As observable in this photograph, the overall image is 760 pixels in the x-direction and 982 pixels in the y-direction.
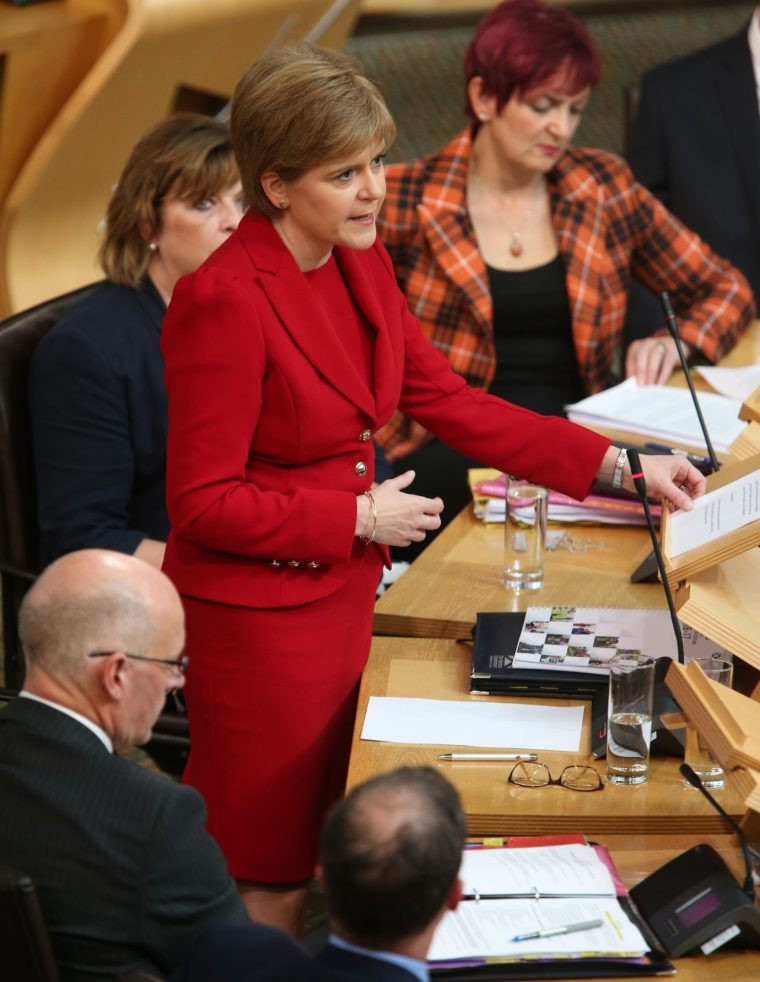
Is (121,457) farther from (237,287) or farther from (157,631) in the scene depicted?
(157,631)

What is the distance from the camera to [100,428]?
99.2 inches

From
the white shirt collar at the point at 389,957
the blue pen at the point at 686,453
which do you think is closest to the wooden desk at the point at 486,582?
the blue pen at the point at 686,453

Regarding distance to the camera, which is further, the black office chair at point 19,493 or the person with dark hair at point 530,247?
the person with dark hair at point 530,247

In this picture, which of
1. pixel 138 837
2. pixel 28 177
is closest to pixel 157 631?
pixel 138 837

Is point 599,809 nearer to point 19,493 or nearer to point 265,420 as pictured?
point 265,420

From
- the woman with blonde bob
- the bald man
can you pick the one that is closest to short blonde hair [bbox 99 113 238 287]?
the woman with blonde bob

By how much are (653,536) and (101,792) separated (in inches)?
31.8

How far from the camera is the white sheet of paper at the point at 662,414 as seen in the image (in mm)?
2814

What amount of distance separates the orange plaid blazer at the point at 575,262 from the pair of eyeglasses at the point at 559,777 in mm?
1430

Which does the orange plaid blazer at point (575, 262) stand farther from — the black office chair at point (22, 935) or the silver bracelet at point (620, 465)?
the black office chair at point (22, 935)

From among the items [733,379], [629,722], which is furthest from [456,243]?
[629,722]

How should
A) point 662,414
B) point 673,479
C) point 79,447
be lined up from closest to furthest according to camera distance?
1. point 673,479
2. point 79,447
3. point 662,414

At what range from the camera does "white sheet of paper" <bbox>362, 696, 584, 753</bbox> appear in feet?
6.08

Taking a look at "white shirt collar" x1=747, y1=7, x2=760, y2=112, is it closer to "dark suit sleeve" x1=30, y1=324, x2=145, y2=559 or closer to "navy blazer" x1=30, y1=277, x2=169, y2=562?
"navy blazer" x1=30, y1=277, x2=169, y2=562
